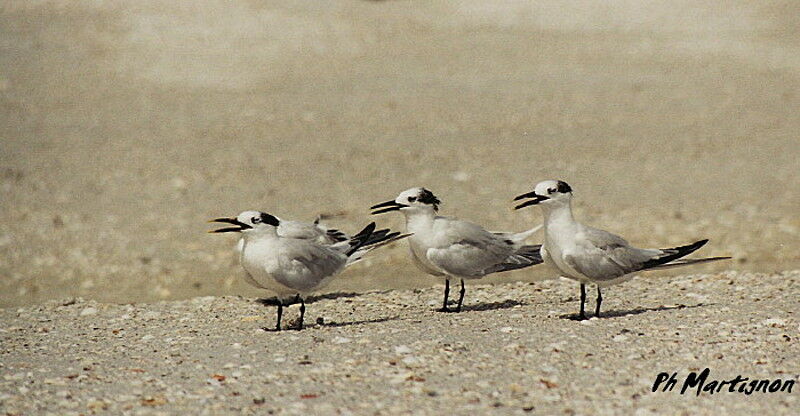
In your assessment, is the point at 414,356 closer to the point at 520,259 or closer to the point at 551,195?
the point at 551,195

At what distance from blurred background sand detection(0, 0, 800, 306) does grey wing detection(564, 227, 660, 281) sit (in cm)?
323

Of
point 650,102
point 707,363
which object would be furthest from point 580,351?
point 650,102

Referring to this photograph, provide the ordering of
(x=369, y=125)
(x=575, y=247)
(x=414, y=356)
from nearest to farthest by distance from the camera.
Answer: (x=414, y=356) → (x=575, y=247) → (x=369, y=125)

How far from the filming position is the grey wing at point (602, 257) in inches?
295

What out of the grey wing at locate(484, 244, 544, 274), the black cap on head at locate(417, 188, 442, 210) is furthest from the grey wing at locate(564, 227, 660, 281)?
the black cap on head at locate(417, 188, 442, 210)

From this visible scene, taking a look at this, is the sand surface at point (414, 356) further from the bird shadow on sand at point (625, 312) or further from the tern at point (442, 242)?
the tern at point (442, 242)

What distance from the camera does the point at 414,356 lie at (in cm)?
689

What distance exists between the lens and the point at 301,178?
45.9ft

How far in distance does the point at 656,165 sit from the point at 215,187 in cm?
528

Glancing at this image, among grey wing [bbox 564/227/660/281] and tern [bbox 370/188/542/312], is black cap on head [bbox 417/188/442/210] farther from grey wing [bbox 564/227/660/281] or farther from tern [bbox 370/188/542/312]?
grey wing [bbox 564/227/660/281]

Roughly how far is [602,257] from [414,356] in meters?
1.47

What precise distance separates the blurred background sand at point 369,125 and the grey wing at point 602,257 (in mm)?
3225

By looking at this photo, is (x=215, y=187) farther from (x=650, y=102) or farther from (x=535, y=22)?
(x=535, y=22)

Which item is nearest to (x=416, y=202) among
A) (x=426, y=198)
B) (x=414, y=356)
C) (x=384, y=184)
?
(x=426, y=198)
